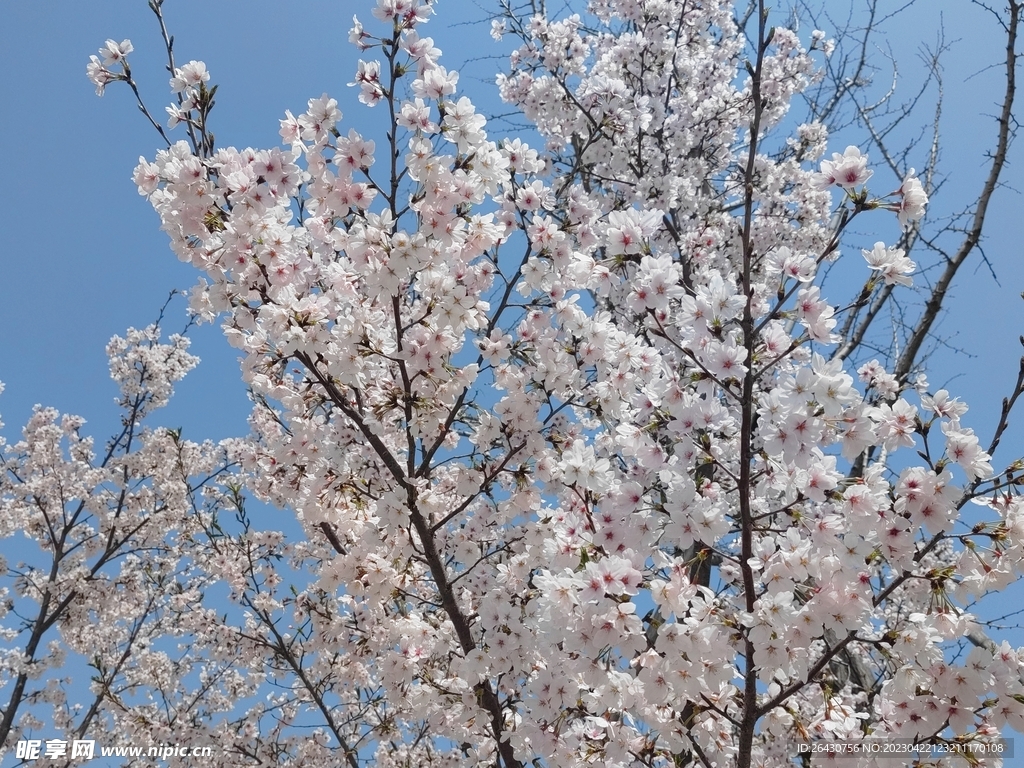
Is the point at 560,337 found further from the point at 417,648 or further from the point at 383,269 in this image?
the point at 417,648

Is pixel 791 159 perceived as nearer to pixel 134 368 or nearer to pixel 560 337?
pixel 560 337

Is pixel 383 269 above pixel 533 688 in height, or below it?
above

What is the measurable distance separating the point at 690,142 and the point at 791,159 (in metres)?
1.97

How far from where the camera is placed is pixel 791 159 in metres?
8.36

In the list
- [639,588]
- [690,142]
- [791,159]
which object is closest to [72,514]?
[639,588]

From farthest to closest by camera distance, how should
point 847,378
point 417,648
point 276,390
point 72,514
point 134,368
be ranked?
1. point 134,368
2. point 72,514
3. point 417,648
4. point 276,390
5. point 847,378

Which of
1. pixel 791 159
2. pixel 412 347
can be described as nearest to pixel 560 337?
pixel 412 347

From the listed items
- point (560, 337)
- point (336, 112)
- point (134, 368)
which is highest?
point (134, 368)

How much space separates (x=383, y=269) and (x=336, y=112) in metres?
0.89

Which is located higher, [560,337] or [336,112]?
[336,112]

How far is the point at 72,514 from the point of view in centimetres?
827

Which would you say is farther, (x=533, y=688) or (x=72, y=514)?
(x=72, y=514)

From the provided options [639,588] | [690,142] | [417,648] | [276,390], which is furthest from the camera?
[690,142]

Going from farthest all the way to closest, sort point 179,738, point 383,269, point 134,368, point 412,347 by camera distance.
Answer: point 134,368 < point 179,738 < point 412,347 < point 383,269
